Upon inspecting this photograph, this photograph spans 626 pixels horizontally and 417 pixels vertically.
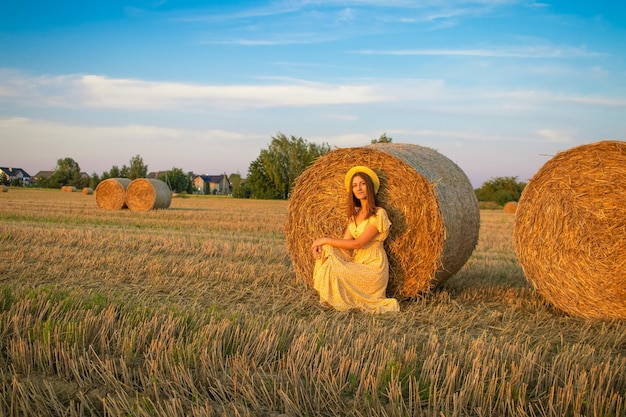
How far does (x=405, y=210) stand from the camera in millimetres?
6180

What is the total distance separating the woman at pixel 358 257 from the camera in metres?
5.80

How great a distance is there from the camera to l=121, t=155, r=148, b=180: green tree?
77.5 meters

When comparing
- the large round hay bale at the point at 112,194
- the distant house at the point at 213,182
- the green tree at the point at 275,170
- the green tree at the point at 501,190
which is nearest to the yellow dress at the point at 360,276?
the large round hay bale at the point at 112,194

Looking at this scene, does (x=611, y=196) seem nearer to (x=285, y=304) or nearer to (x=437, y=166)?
(x=437, y=166)

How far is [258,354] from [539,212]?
11.8 ft

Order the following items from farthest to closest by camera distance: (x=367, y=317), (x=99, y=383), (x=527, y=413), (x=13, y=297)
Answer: (x=367, y=317)
(x=13, y=297)
(x=99, y=383)
(x=527, y=413)

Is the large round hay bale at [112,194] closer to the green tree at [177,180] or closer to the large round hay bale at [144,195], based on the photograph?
the large round hay bale at [144,195]

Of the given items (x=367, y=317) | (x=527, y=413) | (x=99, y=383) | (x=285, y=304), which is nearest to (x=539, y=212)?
(x=367, y=317)

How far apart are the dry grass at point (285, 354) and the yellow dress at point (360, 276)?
0.72ft

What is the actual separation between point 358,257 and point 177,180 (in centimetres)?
6398

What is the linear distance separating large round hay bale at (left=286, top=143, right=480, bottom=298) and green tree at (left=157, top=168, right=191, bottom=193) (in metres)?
61.1

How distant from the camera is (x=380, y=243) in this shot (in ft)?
20.1

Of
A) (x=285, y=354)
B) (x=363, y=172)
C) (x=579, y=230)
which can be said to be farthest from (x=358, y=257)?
(x=285, y=354)

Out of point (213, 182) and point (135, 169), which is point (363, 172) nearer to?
point (135, 169)
